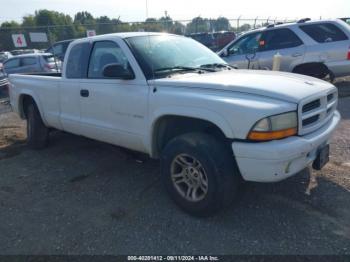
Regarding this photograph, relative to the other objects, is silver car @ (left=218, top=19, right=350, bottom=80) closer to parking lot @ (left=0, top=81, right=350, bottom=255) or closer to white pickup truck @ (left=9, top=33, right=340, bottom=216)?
parking lot @ (left=0, top=81, right=350, bottom=255)

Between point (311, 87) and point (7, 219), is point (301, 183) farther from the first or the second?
point (7, 219)

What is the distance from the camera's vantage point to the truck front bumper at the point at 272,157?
9.39 feet

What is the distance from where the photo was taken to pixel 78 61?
4816 mm

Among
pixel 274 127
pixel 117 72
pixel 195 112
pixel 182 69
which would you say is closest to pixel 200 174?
pixel 195 112

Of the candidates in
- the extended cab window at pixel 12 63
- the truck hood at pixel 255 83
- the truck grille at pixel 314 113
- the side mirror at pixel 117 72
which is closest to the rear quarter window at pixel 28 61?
the extended cab window at pixel 12 63

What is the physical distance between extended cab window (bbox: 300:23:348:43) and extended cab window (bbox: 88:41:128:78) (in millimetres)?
6041

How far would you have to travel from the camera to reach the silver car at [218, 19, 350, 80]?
8414 millimetres

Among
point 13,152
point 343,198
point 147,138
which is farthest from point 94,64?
point 343,198

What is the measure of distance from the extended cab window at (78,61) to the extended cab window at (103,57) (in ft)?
0.40

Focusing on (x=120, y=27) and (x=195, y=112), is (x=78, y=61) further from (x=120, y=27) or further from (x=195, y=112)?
(x=120, y=27)

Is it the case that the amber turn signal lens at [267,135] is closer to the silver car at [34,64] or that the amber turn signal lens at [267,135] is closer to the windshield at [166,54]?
the windshield at [166,54]

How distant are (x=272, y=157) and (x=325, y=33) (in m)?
6.90

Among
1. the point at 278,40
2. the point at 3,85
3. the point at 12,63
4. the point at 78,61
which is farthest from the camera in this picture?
the point at 12,63

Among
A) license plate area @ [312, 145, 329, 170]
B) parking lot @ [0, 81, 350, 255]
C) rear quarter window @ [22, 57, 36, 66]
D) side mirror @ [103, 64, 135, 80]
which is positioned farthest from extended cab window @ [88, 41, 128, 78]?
rear quarter window @ [22, 57, 36, 66]
